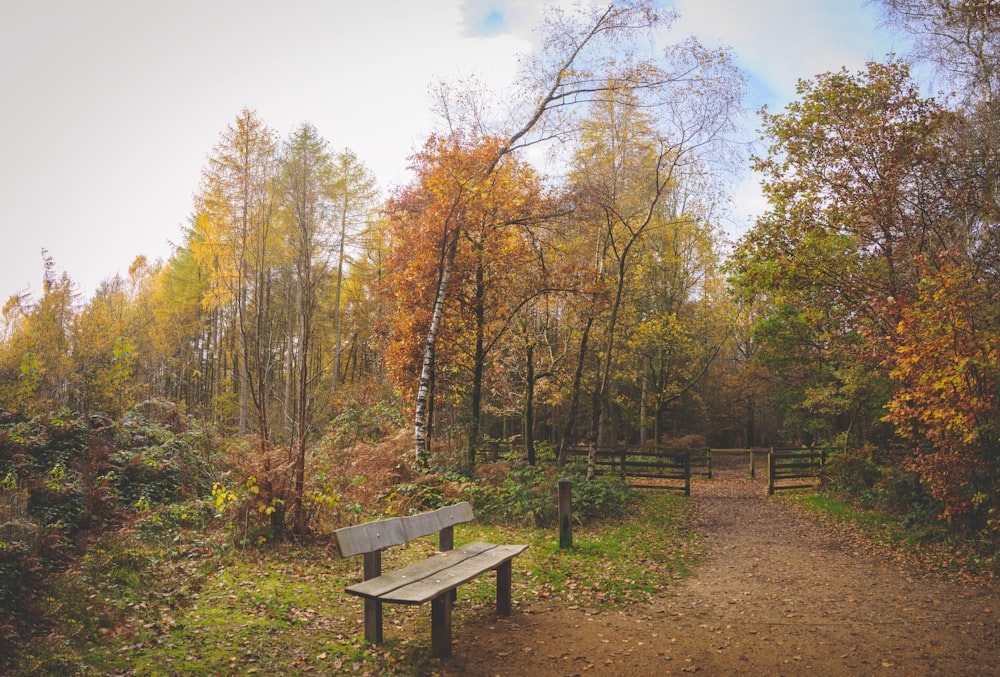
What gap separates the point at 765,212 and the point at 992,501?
5971mm

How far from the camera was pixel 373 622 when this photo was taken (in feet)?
15.1

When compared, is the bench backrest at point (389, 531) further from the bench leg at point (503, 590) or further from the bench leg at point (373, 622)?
the bench leg at point (503, 590)

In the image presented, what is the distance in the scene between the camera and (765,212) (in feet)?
37.9

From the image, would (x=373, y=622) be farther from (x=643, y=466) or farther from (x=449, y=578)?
(x=643, y=466)

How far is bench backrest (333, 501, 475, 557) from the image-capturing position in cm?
440

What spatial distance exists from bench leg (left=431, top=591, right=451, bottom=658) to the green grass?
11 cm

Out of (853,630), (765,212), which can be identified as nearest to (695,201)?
(765,212)

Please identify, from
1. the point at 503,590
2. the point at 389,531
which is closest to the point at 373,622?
the point at 389,531

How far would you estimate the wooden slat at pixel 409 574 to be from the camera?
4.36 metres

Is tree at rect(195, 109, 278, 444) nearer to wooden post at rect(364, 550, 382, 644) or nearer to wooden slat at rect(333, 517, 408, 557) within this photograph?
wooden slat at rect(333, 517, 408, 557)

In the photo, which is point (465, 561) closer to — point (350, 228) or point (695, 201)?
point (350, 228)

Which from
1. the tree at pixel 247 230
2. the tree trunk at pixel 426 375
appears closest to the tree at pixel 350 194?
the tree at pixel 247 230

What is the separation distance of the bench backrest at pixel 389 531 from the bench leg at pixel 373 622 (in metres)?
0.40

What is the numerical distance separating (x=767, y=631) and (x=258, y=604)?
4.48 meters
